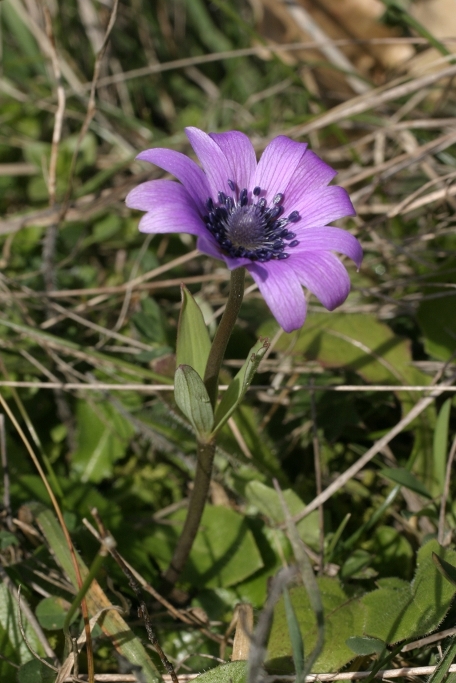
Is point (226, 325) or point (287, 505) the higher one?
point (226, 325)

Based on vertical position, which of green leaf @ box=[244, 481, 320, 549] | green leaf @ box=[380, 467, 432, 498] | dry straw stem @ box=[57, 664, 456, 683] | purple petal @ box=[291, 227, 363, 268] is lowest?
dry straw stem @ box=[57, 664, 456, 683]

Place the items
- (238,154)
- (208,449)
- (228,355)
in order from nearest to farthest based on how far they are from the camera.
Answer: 1. (208,449)
2. (238,154)
3. (228,355)

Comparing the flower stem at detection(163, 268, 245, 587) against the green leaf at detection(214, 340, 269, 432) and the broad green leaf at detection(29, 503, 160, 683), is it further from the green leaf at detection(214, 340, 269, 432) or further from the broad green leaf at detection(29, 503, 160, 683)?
the broad green leaf at detection(29, 503, 160, 683)

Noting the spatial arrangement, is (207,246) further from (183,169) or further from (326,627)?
(326,627)

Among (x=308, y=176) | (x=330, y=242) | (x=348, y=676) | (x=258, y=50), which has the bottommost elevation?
(x=348, y=676)

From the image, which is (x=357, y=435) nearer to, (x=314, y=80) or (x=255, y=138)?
(x=255, y=138)

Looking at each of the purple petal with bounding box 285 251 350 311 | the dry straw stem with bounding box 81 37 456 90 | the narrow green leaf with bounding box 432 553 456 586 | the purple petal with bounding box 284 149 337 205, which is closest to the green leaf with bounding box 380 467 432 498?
the narrow green leaf with bounding box 432 553 456 586

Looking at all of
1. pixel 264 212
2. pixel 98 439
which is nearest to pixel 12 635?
pixel 98 439

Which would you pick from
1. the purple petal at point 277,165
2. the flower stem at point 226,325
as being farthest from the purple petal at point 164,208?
the purple petal at point 277,165
